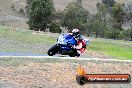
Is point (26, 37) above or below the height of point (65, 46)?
below

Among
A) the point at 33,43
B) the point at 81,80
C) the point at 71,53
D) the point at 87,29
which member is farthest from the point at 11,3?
the point at 81,80

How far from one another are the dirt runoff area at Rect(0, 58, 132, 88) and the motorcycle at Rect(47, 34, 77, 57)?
5.94ft

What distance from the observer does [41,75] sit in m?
18.8

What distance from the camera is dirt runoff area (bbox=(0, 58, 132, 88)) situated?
17281mm

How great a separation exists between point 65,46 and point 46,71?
5.31 meters

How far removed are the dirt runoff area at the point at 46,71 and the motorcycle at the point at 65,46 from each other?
1.81 metres

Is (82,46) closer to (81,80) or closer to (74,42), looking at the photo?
(74,42)

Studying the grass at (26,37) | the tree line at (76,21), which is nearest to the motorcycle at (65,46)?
the grass at (26,37)

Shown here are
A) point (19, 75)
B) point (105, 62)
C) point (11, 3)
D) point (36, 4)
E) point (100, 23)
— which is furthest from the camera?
point (11, 3)

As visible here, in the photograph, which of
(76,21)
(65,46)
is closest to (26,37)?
(65,46)

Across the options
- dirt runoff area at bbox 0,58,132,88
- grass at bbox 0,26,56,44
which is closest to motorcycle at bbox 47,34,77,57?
dirt runoff area at bbox 0,58,132,88

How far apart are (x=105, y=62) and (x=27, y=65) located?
19.9 ft

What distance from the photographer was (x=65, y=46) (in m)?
24.7

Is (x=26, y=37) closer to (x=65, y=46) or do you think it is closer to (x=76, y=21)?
(x=65, y=46)
